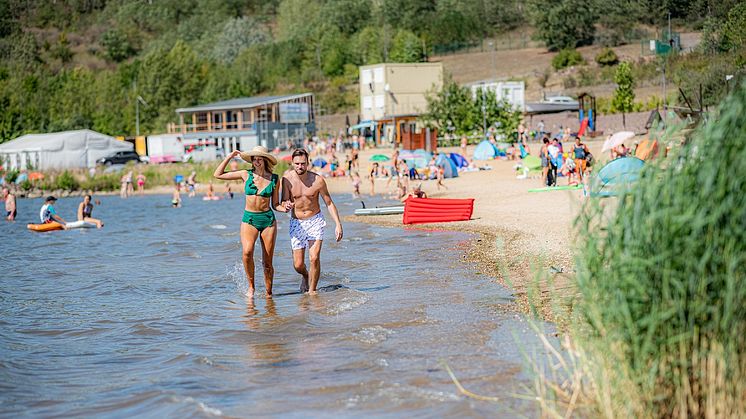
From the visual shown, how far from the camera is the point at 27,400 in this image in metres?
6.87

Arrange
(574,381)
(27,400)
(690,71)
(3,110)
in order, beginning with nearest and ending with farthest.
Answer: (574,381), (27,400), (690,71), (3,110)

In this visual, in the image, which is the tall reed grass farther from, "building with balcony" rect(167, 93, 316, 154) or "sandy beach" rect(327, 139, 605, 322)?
"building with balcony" rect(167, 93, 316, 154)

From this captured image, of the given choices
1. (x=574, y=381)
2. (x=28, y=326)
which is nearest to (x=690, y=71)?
(x=28, y=326)

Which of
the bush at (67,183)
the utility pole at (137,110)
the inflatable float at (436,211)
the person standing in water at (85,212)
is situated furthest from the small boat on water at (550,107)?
the utility pole at (137,110)

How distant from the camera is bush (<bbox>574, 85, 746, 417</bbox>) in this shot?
4.70 metres

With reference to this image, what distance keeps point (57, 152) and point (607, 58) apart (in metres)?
39.0

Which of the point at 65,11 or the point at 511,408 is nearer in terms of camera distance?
the point at 511,408

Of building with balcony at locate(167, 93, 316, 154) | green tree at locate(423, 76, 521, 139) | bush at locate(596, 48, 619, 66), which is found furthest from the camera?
bush at locate(596, 48, 619, 66)

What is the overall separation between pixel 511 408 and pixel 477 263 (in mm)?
6950

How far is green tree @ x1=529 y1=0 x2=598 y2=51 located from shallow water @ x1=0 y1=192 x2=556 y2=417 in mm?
60710

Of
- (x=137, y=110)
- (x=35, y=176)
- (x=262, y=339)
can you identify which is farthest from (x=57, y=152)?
(x=262, y=339)

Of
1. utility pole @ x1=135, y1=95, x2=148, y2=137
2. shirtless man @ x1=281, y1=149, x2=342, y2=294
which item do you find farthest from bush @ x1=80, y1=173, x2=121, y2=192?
shirtless man @ x1=281, y1=149, x2=342, y2=294

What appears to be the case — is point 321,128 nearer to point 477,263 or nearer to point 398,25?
point 398,25

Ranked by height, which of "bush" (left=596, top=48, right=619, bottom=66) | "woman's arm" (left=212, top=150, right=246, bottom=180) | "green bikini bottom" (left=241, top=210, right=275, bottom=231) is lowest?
"green bikini bottom" (left=241, top=210, right=275, bottom=231)
